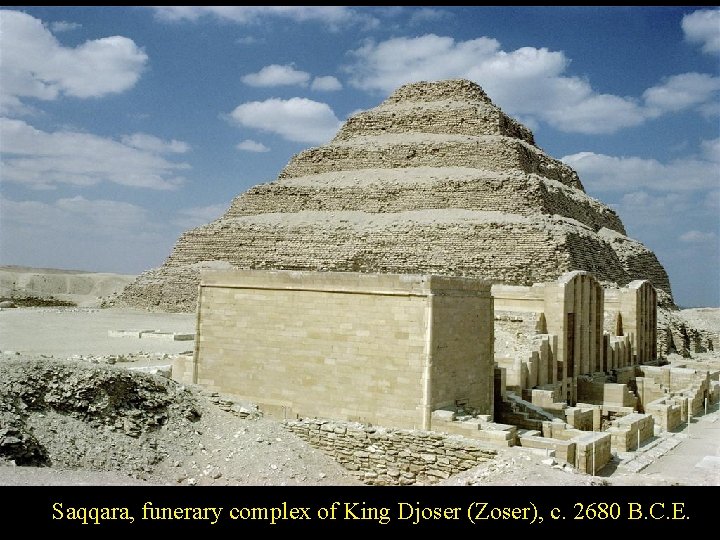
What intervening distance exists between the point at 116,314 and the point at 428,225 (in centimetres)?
1754

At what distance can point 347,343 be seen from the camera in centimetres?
999

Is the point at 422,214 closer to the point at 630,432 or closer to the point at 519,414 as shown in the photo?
the point at 519,414

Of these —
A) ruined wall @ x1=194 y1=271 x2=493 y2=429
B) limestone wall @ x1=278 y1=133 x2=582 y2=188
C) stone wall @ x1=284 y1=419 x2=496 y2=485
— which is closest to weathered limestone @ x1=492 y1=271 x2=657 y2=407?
ruined wall @ x1=194 y1=271 x2=493 y2=429

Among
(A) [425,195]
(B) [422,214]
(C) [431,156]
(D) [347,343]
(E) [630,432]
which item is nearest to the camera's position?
(D) [347,343]

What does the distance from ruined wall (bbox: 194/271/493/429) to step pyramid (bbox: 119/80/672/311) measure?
19.9 m

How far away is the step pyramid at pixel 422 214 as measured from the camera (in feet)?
105

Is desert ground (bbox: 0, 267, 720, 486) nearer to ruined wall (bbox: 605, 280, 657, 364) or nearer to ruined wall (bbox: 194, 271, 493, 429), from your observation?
ruined wall (bbox: 194, 271, 493, 429)

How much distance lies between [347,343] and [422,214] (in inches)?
1084

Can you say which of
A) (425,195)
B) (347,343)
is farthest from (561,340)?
(425,195)

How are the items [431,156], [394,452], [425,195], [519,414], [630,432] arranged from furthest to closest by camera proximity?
[431,156], [425,195], [519,414], [630,432], [394,452]

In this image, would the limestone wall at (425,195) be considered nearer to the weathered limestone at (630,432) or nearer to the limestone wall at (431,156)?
the limestone wall at (431,156)

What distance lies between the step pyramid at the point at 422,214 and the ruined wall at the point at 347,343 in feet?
65.3
